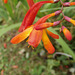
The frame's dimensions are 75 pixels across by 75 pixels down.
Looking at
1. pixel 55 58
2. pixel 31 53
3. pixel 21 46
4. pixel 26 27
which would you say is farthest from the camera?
pixel 21 46

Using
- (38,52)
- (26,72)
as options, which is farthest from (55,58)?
(26,72)

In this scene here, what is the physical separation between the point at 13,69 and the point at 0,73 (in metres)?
0.18

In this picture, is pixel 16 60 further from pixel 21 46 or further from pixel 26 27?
pixel 26 27

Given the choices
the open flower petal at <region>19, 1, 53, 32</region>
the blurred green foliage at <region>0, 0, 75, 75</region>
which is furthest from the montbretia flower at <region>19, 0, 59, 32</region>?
the blurred green foliage at <region>0, 0, 75, 75</region>

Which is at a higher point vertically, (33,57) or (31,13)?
(31,13)

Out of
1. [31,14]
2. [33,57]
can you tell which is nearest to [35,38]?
[31,14]

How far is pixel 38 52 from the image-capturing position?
1.49m

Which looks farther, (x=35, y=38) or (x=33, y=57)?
(x=33, y=57)

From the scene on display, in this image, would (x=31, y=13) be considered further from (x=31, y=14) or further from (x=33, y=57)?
(x=33, y=57)

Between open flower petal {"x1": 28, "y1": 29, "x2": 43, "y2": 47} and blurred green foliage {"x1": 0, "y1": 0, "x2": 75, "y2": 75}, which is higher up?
open flower petal {"x1": 28, "y1": 29, "x2": 43, "y2": 47}

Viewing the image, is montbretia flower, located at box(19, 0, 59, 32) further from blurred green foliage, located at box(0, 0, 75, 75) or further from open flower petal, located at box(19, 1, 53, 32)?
blurred green foliage, located at box(0, 0, 75, 75)

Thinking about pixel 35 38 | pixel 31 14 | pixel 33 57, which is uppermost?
pixel 31 14

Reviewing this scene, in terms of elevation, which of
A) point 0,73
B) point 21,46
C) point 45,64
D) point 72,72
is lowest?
point 72,72

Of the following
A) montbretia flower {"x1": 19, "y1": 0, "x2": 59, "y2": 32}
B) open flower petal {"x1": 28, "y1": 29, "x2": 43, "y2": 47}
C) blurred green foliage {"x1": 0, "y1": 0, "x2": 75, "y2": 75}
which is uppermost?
montbretia flower {"x1": 19, "y1": 0, "x2": 59, "y2": 32}
